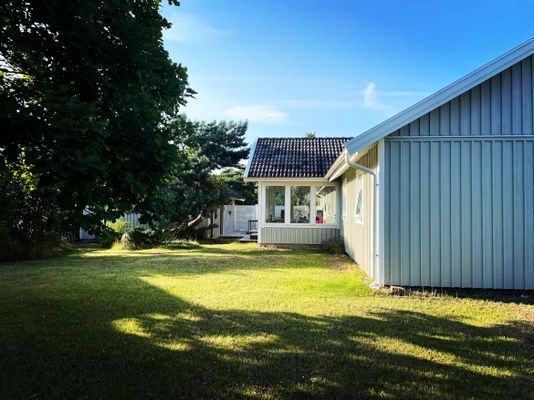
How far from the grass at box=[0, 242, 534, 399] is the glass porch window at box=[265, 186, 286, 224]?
765 cm

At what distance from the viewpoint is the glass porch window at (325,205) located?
1580 centimetres

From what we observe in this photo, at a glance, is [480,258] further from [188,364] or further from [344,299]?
[188,364]

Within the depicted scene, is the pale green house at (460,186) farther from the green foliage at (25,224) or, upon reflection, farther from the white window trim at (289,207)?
the green foliage at (25,224)

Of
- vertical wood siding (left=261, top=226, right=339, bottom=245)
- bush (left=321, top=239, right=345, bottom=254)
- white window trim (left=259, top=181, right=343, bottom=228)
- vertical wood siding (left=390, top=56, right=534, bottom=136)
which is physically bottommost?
bush (left=321, top=239, right=345, bottom=254)

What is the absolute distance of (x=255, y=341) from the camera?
455 centimetres

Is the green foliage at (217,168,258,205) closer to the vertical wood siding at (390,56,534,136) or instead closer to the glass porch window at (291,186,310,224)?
the glass porch window at (291,186,310,224)

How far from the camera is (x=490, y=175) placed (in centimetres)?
723

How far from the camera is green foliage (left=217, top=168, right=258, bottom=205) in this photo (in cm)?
3325

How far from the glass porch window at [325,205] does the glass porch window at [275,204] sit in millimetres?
1402

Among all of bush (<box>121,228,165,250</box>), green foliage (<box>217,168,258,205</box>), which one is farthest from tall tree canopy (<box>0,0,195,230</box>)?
green foliage (<box>217,168,258,205</box>)

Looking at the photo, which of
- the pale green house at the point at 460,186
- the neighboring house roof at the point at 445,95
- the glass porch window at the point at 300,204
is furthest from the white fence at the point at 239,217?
the neighboring house roof at the point at 445,95

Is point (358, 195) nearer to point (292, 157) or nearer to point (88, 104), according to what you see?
point (292, 157)

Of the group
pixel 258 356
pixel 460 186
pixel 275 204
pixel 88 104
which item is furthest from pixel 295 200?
pixel 88 104

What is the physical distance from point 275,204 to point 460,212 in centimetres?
933
